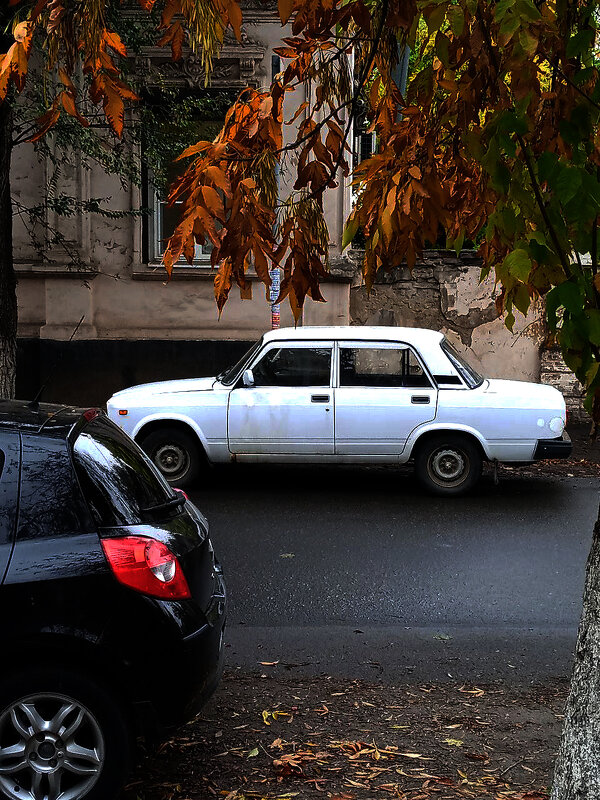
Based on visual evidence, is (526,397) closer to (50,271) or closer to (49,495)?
(49,495)

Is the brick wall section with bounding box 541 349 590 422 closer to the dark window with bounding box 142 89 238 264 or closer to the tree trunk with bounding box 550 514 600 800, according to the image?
the dark window with bounding box 142 89 238 264

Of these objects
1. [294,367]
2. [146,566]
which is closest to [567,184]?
[146,566]

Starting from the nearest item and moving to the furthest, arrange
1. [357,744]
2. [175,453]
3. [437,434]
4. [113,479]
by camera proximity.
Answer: [113,479] → [357,744] → [437,434] → [175,453]

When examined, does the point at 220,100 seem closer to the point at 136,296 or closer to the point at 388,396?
the point at 136,296

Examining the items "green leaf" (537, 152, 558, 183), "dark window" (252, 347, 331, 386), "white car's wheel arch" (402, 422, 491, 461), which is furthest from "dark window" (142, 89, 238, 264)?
"green leaf" (537, 152, 558, 183)

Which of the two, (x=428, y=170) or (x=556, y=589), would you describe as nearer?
(x=428, y=170)

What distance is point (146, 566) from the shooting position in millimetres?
3766

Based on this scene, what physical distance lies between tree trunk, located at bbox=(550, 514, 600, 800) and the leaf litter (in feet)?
2.31

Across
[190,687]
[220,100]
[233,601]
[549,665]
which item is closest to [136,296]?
[220,100]

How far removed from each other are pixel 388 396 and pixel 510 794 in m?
6.31

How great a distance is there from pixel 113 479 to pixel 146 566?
424mm

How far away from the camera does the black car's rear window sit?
151 inches

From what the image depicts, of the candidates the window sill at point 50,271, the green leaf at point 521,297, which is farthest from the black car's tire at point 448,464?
the window sill at point 50,271

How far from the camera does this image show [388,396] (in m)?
9.98
